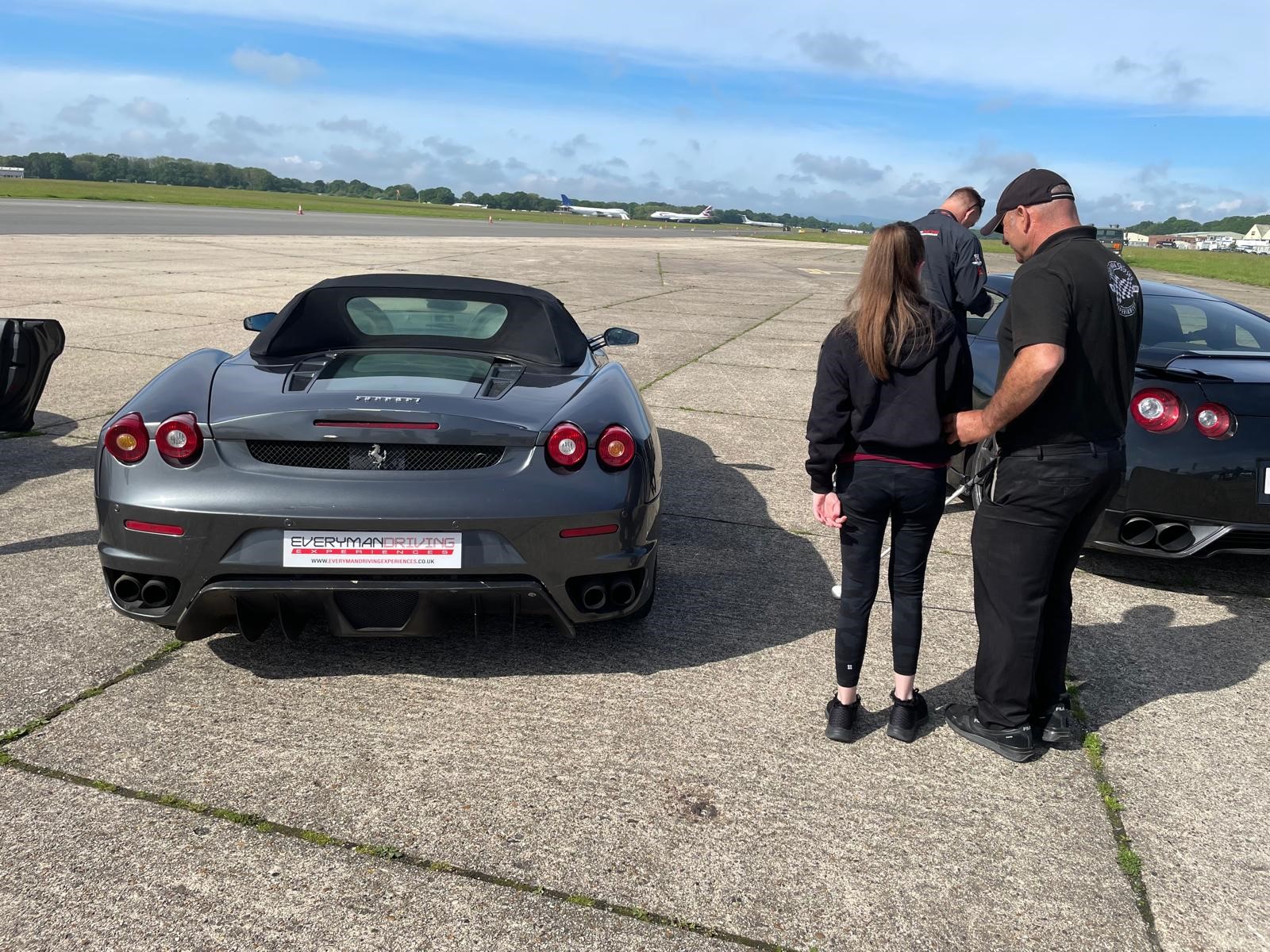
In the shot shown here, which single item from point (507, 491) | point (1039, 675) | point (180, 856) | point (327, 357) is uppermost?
point (327, 357)

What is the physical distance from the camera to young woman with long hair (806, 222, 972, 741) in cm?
323

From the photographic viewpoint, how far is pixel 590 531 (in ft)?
A: 11.8

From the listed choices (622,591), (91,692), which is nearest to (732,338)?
(622,591)

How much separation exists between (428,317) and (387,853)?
2.82m

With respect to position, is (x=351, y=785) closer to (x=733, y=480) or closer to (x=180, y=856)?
(x=180, y=856)

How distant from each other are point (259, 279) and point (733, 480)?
13.9 metres

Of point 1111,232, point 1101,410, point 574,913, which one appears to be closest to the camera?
point 574,913

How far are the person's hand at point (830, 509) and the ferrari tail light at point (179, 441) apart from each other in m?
2.01

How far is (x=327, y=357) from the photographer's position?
437cm

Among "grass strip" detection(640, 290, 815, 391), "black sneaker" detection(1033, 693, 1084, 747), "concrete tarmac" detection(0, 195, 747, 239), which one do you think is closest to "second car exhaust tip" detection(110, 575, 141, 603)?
"black sneaker" detection(1033, 693, 1084, 747)

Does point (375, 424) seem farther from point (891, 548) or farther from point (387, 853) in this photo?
point (891, 548)

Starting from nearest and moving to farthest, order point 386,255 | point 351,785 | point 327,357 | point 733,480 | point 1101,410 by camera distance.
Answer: point 351,785
point 1101,410
point 327,357
point 733,480
point 386,255

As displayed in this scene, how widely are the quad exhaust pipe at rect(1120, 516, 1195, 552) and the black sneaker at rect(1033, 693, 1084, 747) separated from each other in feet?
5.35

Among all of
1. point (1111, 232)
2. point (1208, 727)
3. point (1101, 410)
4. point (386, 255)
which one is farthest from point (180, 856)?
point (1111, 232)
